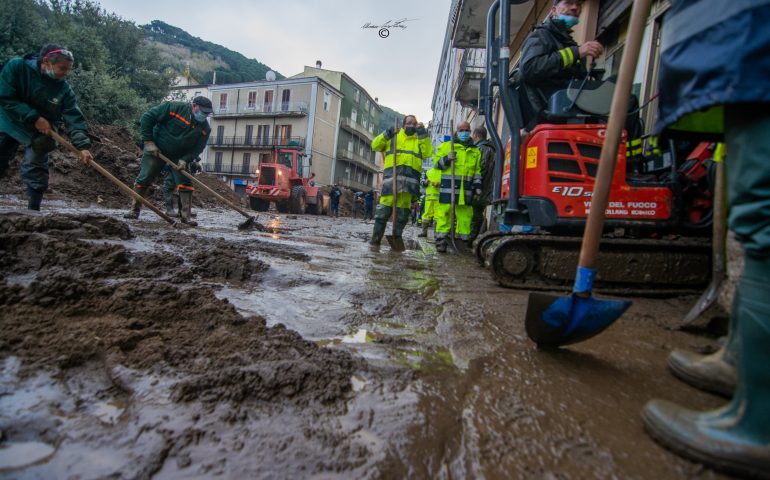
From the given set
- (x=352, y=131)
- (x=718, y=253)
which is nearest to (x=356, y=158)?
(x=352, y=131)

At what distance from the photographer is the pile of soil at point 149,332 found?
1195 mm

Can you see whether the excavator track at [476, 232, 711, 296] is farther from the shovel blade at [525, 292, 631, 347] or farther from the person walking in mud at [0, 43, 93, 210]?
the person walking in mud at [0, 43, 93, 210]

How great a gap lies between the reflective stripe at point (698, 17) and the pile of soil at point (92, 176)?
8139 millimetres

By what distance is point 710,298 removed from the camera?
7.11 feet

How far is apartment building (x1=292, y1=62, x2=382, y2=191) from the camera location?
42.9 m

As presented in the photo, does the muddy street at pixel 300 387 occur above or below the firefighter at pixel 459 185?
below

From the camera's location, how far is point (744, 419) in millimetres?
909

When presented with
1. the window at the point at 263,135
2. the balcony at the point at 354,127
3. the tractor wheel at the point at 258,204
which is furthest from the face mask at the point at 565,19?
the balcony at the point at 354,127

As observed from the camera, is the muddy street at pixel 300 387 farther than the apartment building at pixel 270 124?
No

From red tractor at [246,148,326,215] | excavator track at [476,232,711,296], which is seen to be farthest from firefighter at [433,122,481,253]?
red tractor at [246,148,326,215]

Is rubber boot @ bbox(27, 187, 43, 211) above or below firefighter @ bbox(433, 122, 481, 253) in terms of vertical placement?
below

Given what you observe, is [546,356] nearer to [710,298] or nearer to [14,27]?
[710,298]

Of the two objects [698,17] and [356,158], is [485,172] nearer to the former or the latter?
[698,17]

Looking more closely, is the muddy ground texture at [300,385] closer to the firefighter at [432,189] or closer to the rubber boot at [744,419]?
the rubber boot at [744,419]
